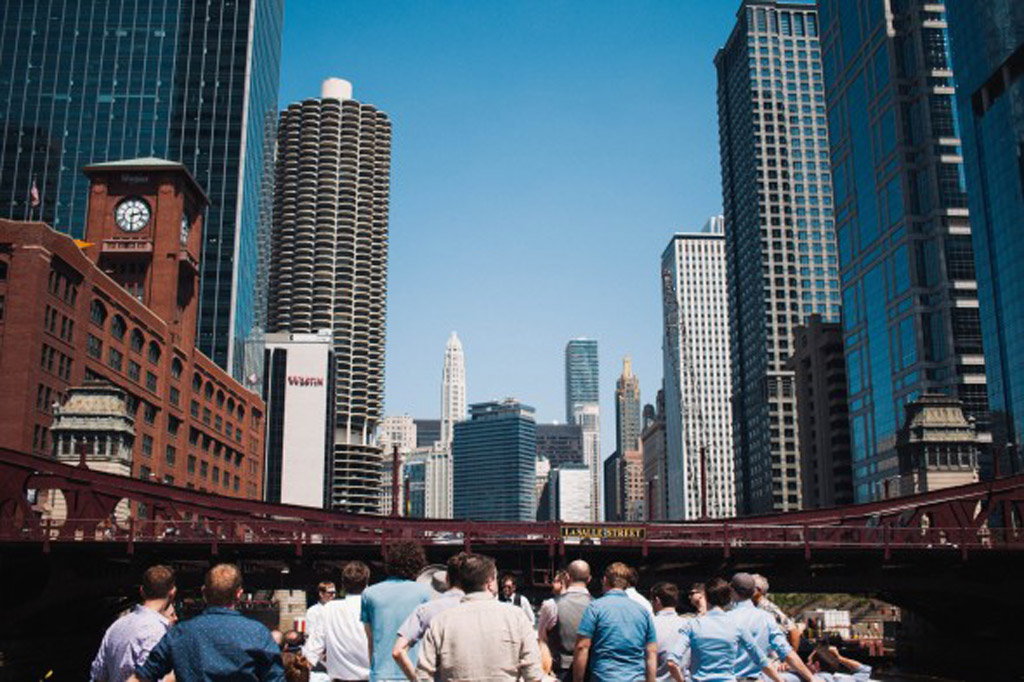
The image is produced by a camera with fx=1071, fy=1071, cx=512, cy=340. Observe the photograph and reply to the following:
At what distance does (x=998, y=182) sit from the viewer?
357 feet

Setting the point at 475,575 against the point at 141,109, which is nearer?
the point at 475,575

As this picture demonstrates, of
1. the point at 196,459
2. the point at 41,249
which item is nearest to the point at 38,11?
the point at 196,459

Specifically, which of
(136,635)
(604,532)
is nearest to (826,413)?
(604,532)

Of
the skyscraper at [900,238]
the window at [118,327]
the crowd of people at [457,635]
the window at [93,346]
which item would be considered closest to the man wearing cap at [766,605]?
the crowd of people at [457,635]

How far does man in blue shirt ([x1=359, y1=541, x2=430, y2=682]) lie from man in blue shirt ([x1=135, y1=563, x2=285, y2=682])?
Answer: 290 cm

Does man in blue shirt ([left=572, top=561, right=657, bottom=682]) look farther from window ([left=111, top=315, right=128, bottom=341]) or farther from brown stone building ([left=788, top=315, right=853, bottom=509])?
brown stone building ([left=788, top=315, right=853, bottom=509])

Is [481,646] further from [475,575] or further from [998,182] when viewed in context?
[998,182]

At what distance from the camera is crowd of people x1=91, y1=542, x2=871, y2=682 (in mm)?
7559

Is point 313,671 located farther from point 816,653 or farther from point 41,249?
point 41,249

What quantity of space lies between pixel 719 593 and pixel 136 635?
6129 millimetres

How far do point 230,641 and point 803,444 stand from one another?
171 m

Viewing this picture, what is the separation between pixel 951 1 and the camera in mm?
120438

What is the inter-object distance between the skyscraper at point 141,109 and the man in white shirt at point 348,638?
142m

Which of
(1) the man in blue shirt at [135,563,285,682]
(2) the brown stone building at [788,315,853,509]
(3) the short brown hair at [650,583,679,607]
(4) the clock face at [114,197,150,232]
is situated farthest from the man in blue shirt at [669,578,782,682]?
(2) the brown stone building at [788,315,853,509]
